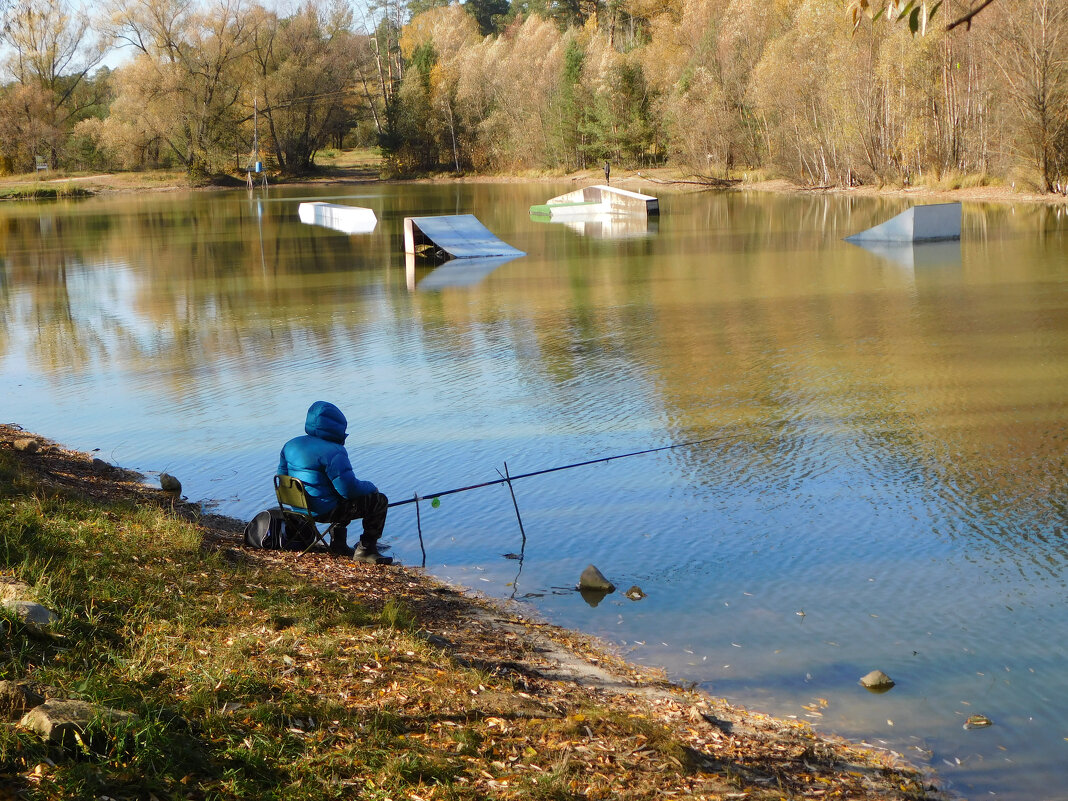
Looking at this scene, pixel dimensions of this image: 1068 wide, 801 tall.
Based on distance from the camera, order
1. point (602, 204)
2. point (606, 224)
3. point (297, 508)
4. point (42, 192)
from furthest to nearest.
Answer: point (42, 192), point (602, 204), point (606, 224), point (297, 508)

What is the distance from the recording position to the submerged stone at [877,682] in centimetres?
468

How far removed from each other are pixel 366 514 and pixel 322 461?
1.46 ft

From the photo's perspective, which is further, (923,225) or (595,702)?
(923,225)

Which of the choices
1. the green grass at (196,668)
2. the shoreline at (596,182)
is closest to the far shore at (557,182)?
the shoreline at (596,182)

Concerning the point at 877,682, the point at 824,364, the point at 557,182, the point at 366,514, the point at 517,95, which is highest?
the point at 517,95

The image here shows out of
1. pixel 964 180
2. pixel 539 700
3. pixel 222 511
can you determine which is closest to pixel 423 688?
pixel 539 700

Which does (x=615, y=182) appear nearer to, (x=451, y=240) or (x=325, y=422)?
(x=451, y=240)

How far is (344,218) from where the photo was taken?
118 feet

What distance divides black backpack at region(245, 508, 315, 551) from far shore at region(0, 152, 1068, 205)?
3242 centimetres

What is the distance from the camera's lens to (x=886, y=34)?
39.4 meters

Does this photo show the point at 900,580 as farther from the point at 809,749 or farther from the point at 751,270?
the point at 751,270

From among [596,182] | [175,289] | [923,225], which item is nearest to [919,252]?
[923,225]

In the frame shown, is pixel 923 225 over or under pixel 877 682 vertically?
over

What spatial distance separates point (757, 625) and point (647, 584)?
798mm
